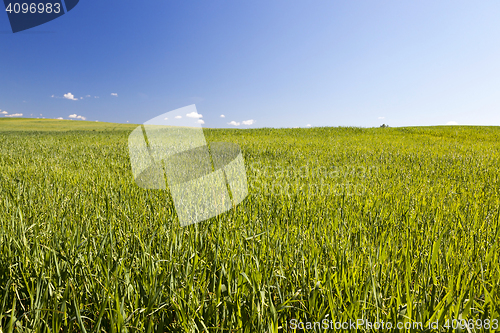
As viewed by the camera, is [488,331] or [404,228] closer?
[488,331]

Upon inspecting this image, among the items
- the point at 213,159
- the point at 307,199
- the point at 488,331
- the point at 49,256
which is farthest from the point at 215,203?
the point at 213,159

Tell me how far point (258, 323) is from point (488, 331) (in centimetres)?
103

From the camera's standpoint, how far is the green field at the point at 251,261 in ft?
3.90

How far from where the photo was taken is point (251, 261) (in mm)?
1494

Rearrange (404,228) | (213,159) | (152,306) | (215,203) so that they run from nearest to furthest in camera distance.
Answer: (152,306) → (404,228) → (215,203) → (213,159)

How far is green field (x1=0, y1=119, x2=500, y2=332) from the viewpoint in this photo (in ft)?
3.90

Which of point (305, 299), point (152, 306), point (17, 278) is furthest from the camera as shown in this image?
point (17, 278)

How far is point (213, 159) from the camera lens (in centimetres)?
624

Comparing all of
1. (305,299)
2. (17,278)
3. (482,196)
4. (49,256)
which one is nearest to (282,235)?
(305,299)

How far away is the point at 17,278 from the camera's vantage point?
4.89 ft

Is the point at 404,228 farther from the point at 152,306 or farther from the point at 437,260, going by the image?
the point at 152,306

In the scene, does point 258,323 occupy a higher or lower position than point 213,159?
lower

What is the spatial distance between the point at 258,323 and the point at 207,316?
261 millimetres

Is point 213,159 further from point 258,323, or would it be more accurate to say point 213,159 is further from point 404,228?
point 258,323
